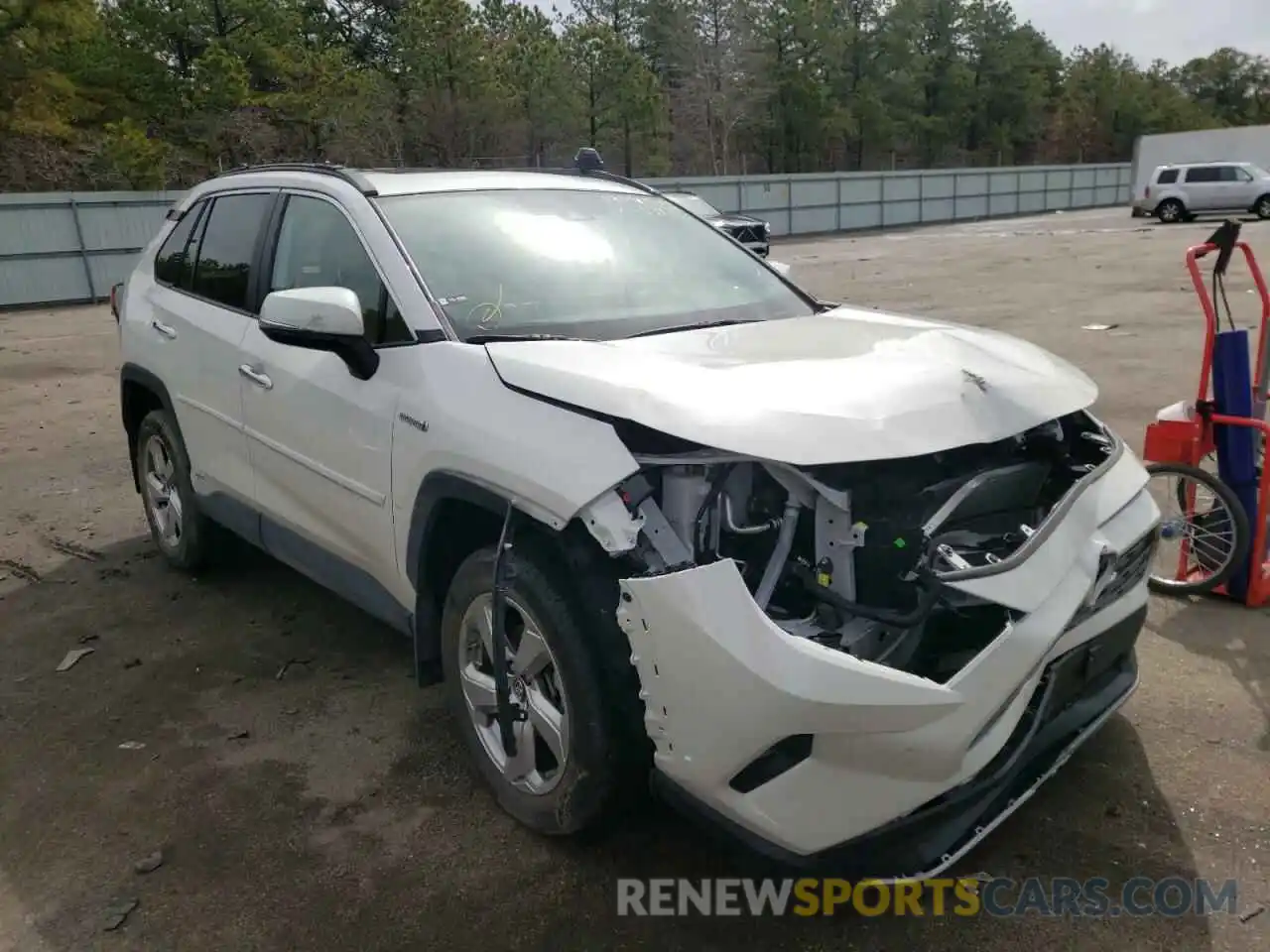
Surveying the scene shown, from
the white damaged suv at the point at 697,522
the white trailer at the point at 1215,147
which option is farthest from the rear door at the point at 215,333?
the white trailer at the point at 1215,147

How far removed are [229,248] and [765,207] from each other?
101 feet

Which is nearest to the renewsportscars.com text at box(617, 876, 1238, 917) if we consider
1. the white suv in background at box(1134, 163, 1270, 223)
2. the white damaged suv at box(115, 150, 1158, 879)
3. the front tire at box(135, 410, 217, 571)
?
the white damaged suv at box(115, 150, 1158, 879)

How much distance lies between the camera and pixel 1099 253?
21.2 m

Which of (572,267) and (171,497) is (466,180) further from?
(171,497)

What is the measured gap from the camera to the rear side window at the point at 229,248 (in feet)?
13.4

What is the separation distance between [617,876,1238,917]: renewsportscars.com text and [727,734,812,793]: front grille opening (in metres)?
0.52

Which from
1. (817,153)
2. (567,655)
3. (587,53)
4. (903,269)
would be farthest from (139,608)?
(817,153)

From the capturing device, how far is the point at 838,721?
2.11 meters

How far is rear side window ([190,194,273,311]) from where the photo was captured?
13.4 feet

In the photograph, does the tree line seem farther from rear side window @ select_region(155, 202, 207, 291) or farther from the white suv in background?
rear side window @ select_region(155, 202, 207, 291)

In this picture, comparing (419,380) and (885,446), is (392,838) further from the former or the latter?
(885,446)

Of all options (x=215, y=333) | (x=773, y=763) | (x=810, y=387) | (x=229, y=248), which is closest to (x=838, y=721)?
(x=773, y=763)

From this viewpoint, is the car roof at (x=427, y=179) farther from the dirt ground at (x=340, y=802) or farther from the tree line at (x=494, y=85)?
the tree line at (x=494, y=85)

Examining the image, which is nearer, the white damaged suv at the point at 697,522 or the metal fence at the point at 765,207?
the white damaged suv at the point at 697,522
